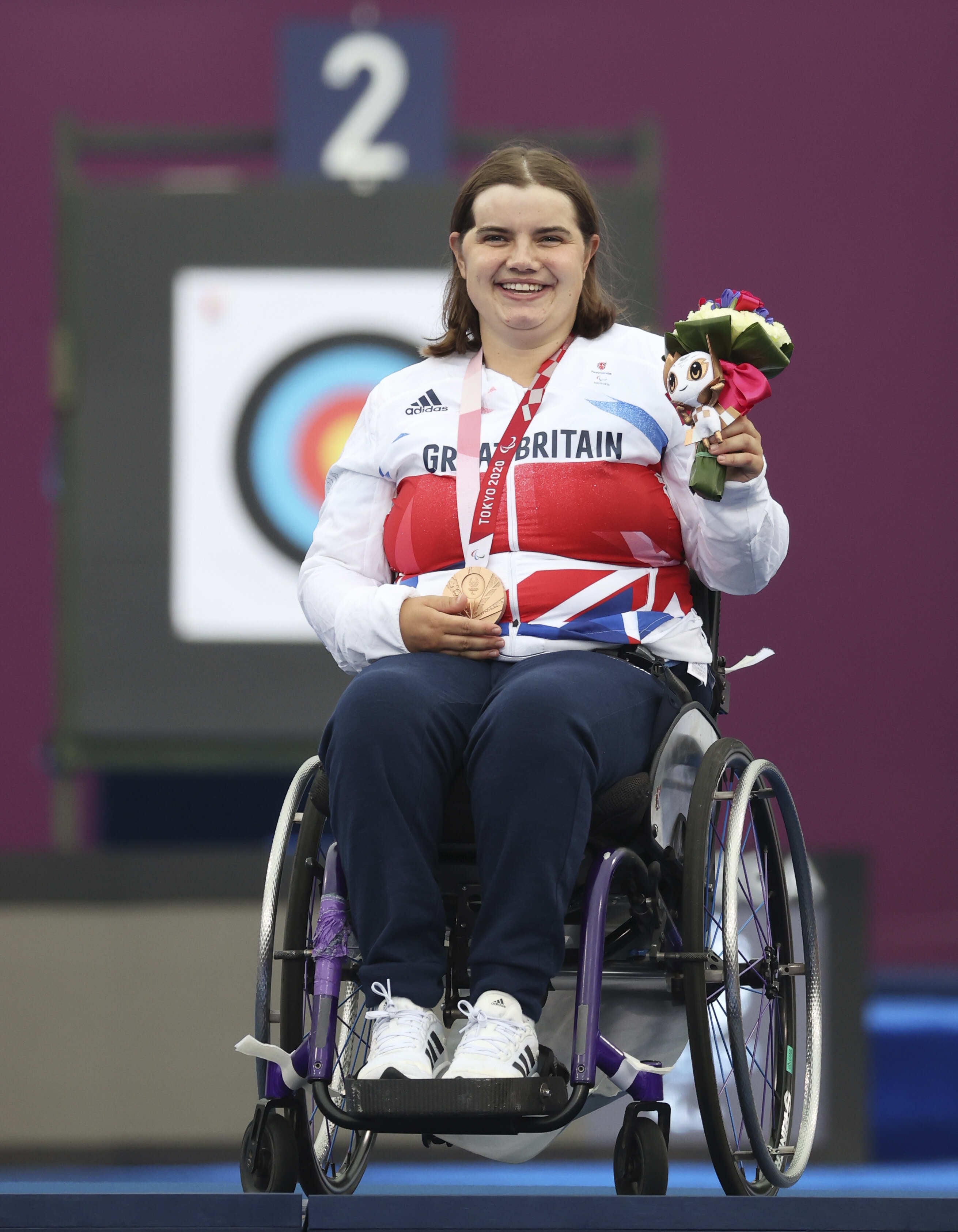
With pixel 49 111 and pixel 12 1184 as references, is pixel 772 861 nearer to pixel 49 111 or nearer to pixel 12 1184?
pixel 12 1184

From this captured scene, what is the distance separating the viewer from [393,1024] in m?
1.47

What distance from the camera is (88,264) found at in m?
3.64

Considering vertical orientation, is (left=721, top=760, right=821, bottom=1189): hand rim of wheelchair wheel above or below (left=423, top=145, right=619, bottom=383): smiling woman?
below

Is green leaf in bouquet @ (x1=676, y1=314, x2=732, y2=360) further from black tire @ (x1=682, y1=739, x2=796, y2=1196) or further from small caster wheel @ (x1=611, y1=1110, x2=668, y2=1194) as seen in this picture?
small caster wheel @ (x1=611, y1=1110, x2=668, y2=1194)

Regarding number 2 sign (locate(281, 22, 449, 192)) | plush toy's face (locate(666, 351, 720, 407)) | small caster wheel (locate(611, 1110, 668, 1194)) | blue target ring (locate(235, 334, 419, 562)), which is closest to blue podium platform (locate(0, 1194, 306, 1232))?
small caster wheel (locate(611, 1110, 668, 1194))

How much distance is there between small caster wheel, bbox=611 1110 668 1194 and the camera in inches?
61.1

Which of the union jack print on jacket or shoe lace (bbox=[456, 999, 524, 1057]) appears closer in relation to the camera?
shoe lace (bbox=[456, 999, 524, 1057])

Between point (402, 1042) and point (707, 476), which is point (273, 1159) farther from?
point (707, 476)

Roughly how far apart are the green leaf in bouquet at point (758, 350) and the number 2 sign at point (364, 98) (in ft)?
7.53

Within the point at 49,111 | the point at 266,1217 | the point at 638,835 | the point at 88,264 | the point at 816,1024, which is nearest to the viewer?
the point at 266,1217

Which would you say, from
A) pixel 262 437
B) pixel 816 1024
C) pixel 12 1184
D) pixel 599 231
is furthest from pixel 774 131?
pixel 12 1184

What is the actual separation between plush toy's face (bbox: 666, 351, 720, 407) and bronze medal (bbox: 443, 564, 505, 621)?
24 cm

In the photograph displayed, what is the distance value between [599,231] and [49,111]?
336 centimetres

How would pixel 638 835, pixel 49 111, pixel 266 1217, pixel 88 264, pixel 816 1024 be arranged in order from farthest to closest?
pixel 49 111, pixel 88 264, pixel 816 1024, pixel 638 835, pixel 266 1217
